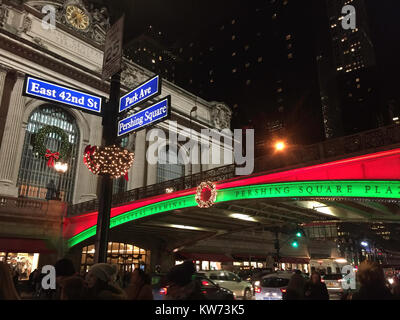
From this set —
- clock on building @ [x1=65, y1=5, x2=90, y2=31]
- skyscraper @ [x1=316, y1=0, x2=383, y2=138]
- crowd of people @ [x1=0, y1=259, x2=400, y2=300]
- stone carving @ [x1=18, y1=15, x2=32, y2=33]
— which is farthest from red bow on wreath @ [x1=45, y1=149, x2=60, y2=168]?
skyscraper @ [x1=316, y1=0, x2=383, y2=138]

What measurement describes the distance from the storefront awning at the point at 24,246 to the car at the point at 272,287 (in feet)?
65.9

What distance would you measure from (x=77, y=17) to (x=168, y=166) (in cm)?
2203

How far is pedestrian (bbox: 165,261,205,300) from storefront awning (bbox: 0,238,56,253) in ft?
87.6

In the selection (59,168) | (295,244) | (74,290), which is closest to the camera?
(74,290)

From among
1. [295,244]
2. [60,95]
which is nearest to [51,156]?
[295,244]

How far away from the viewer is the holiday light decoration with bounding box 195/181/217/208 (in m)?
19.4

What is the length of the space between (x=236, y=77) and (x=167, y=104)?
227ft

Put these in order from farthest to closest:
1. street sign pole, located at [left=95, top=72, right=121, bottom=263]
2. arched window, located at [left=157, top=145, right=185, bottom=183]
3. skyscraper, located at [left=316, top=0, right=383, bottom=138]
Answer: skyscraper, located at [left=316, top=0, right=383, bottom=138]
arched window, located at [left=157, top=145, right=185, bottom=183]
street sign pole, located at [left=95, top=72, right=121, bottom=263]

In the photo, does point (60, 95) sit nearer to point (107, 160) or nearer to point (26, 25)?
point (107, 160)

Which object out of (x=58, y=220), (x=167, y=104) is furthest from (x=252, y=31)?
(x=167, y=104)

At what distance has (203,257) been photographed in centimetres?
3647

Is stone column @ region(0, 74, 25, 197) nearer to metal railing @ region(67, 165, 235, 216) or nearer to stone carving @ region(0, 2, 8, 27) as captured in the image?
stone carving @ region(0, 2, 8, 27)

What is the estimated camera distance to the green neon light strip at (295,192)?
1302cm

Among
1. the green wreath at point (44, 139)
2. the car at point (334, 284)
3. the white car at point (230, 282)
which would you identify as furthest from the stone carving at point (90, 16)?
the car at point (334, 284)
